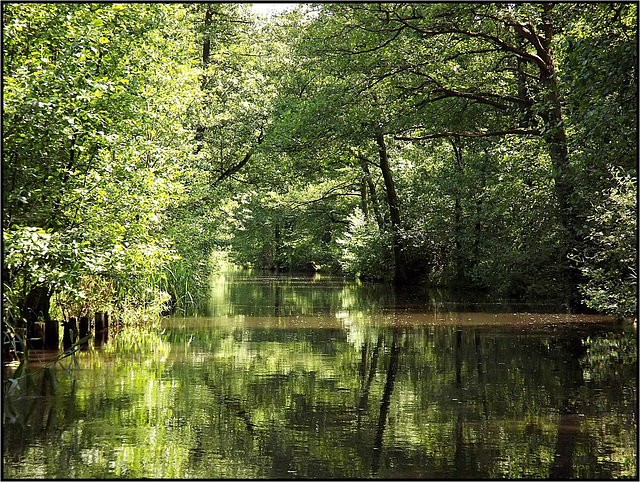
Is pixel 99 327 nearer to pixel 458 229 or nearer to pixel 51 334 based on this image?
pixel 51 334

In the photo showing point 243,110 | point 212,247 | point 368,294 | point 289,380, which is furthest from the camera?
point 368,294

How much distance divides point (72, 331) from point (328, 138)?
1057 centimetres

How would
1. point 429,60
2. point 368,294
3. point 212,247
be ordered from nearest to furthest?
point 429,60
point 212,247
point 368,294

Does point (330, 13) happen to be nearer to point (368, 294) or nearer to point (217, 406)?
point (368, 294)

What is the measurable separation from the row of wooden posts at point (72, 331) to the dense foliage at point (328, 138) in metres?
0.28

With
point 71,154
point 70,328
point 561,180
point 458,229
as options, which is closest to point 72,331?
point 70,328

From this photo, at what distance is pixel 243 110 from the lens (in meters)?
25.5

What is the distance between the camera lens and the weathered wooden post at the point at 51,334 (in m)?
12.2

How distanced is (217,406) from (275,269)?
53.9 meters

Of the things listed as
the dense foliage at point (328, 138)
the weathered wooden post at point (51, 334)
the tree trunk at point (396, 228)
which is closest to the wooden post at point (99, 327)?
the dense foliage at point (328, 138)

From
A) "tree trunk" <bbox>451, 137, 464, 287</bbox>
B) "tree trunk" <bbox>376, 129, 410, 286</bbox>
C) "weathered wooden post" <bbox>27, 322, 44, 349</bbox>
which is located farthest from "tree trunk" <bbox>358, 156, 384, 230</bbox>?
"weathered wooden post" <bbox>27, 322, 44, 349</bbox>

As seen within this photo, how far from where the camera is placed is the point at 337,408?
795 centimetres

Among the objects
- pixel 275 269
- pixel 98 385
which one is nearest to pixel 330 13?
pixel 98 385

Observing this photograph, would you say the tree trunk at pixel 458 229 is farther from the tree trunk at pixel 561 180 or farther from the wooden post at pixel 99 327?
the wooden post at pixel 99 327
